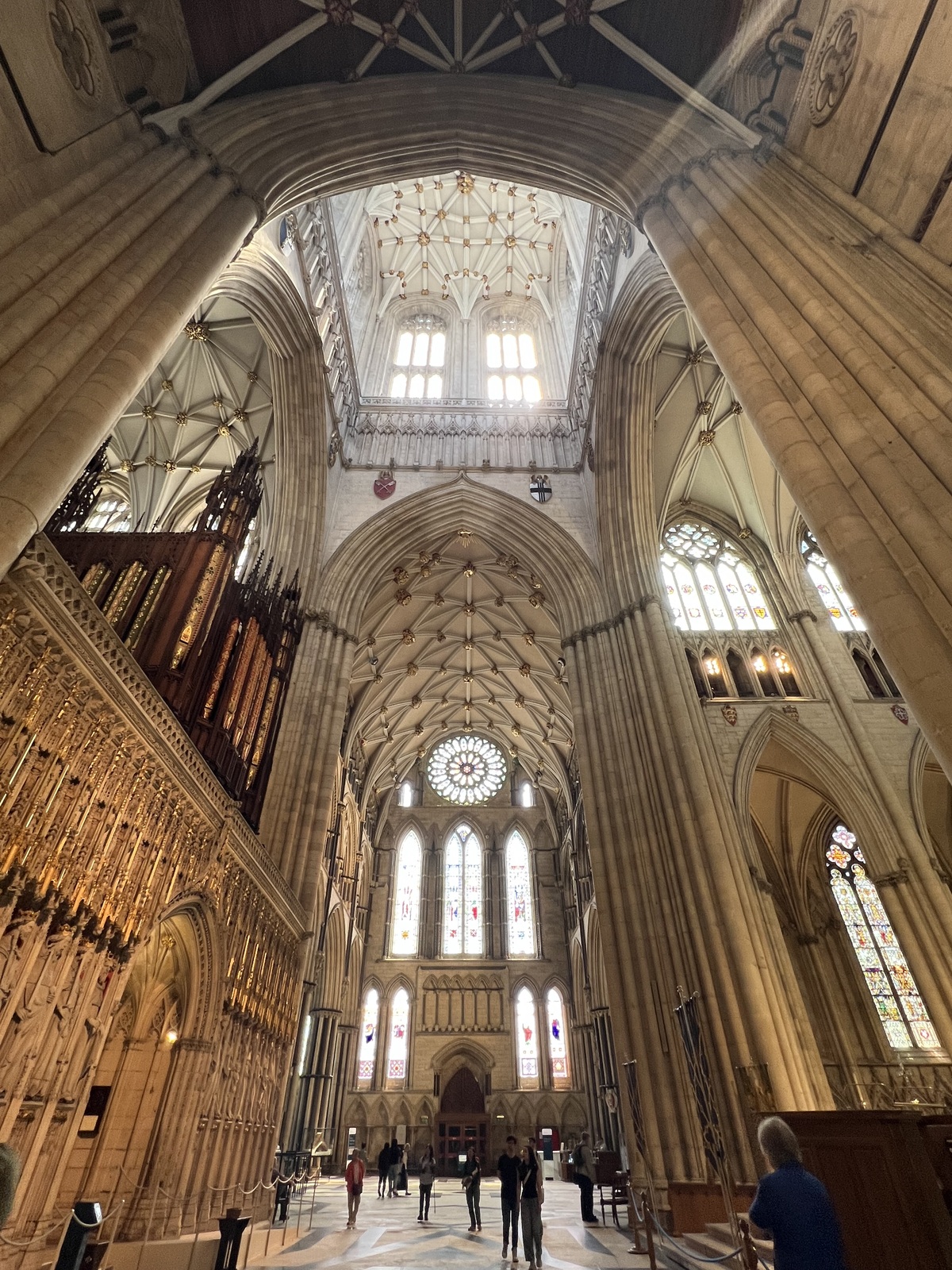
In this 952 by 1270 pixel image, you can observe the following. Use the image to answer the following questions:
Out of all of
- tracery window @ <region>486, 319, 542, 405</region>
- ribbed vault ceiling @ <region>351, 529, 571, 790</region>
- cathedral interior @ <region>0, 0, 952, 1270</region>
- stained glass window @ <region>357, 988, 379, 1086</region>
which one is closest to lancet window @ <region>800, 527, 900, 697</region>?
cathedral interior @ <region>0, 0, 952, 1270</region>

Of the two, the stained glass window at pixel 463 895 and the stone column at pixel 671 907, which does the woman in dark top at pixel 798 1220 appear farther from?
the stained glass window at pixel 463 895

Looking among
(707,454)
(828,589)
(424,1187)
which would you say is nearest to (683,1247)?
(424,1187)

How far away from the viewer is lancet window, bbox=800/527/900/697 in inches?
545

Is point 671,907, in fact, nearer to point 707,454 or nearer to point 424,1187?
point 424,1187

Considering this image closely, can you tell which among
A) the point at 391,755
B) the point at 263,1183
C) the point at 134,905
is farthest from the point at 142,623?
the point at 391,755

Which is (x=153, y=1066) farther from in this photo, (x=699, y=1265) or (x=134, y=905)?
(x=699, y=1265)

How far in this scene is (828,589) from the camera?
51.8ft

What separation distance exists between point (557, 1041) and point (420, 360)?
24.6 metres

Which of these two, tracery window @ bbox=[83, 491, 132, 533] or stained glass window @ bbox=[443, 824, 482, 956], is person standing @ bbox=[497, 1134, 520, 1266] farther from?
stained glass window @ bbox=[443, 824, 482, 956]

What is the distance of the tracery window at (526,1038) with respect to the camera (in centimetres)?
2281

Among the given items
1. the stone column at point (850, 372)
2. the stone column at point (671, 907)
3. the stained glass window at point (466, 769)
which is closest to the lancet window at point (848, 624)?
the stone column at point (671, 907)

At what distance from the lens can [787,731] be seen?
13195 mm

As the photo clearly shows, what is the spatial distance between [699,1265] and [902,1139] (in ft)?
12.6

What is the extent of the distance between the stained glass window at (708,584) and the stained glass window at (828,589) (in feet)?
4.47
